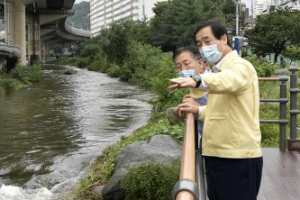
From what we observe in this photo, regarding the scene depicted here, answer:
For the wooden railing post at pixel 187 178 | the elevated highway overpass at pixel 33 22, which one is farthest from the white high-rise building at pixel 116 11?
the wooden railing post at pixel 187 178

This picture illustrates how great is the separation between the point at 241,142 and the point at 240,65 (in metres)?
0.44

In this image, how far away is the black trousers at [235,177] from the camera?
2414mm

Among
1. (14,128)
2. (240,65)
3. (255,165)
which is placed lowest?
(14,128)

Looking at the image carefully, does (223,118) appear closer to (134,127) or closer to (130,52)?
(134,127)

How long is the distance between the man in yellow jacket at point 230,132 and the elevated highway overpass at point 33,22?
35.1 metres

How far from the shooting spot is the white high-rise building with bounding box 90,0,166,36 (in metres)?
108

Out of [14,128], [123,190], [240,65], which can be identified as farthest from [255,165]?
[14,128]

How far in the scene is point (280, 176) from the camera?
469 centimetres

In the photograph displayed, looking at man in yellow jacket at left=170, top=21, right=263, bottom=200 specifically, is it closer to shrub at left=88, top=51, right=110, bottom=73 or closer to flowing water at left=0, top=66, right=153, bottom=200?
flowing water at left=0, top=66, right=153, bottom=200

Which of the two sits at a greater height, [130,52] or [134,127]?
[130,52]

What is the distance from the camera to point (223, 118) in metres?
2.41

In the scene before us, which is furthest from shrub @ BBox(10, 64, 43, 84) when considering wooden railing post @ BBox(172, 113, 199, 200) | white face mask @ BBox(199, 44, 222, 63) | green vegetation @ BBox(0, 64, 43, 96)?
wooden railing post @ BBox(172, 113, 199, 200)

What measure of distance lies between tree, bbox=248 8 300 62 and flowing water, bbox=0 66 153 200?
37.6 feet

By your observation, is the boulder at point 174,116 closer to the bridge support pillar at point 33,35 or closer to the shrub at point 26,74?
the shrub at point 26,74
